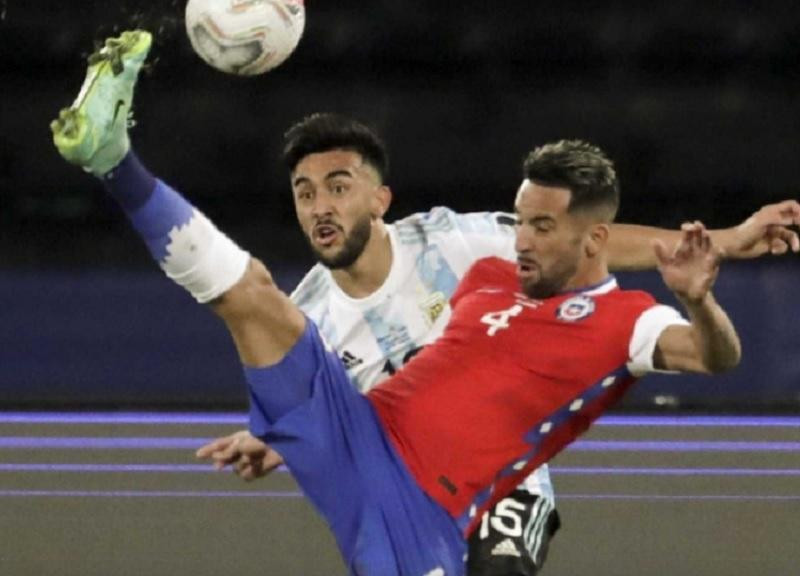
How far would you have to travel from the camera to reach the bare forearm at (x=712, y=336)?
2.99 meters

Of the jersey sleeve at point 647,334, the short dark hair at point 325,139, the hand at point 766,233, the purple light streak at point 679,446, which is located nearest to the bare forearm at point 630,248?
the hand at point 766,233

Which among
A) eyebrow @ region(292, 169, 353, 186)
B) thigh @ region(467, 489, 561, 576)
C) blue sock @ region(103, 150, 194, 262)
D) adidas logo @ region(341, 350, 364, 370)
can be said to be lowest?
thigh @ region(467, 489, 561, 576)

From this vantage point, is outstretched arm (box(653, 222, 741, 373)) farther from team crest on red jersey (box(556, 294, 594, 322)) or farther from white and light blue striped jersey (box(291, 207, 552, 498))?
white and light blue striped jersey (box(291, 207, 552, 498))

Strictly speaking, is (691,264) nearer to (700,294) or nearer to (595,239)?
(700,294)

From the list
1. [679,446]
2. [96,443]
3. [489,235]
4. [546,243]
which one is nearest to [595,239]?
[546,243]

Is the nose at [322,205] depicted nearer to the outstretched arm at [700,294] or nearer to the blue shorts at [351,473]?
the blue shorts at [351,473]

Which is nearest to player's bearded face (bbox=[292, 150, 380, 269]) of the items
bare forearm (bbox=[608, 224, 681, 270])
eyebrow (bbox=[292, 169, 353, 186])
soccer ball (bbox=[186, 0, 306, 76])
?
eyebrow (bbox=[292, 169, 353, 186])

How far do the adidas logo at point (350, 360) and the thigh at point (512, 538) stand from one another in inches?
17.2

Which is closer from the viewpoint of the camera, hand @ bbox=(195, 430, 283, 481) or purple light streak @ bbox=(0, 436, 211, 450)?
hand @ bbox=(195, 430, 283, 481)

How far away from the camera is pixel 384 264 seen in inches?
151

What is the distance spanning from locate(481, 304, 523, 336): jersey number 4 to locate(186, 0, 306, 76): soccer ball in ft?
2.10

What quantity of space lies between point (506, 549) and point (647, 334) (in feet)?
1.87

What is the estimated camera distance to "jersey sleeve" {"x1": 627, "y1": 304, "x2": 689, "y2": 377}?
10.4 feet

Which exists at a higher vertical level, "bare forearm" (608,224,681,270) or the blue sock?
the blue sock
